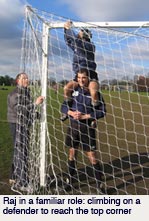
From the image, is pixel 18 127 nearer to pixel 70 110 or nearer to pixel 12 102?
pixel 12 102

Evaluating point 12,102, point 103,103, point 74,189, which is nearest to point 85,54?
point 103,103

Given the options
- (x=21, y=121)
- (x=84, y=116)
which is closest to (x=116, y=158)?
(x=84, y=116)

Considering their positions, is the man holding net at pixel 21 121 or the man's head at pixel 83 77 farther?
the man holding net at pixel 21 121

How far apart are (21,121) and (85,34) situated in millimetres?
1540

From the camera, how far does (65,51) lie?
6438mm

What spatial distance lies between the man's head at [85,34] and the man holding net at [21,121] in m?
0.97

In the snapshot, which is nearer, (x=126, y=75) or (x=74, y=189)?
(x=74, y=189)

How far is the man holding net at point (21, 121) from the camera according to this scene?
6156 mm

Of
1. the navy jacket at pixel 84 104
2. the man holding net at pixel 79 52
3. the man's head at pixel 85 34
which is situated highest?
the man's head at pixel 85 34

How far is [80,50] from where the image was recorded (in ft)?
20.2

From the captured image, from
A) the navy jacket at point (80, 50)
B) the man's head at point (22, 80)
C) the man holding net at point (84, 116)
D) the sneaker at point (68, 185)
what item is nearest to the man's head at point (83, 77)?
the man holding net at point (84, 116)

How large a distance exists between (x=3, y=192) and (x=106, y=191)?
1.42 metres

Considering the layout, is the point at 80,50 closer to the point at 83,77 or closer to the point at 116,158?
the point at 83,77

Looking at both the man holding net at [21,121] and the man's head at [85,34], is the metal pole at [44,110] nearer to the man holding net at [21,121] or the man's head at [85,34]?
the man holding net at [21,121]
